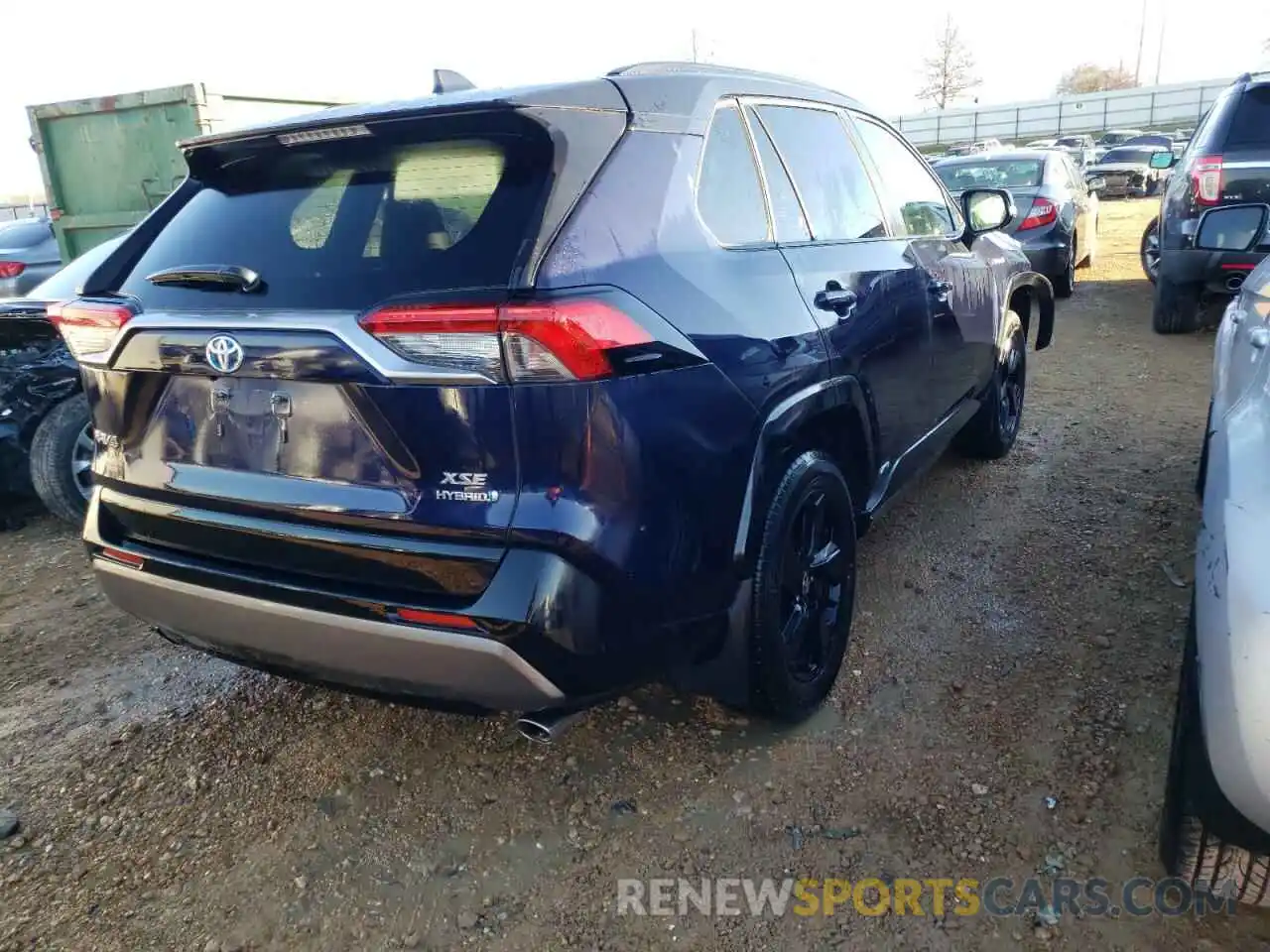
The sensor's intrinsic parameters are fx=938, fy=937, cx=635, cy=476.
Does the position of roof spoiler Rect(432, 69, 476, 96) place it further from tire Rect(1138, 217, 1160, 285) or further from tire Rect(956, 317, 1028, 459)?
tire Rect(1138, 217, 1160, 285)

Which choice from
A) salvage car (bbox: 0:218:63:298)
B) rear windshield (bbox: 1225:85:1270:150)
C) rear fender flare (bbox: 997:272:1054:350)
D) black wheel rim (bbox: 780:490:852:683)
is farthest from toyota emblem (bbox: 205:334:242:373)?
salvage car (bbox: 0:218:63:298)

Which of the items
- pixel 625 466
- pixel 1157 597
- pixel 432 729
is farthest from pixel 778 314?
pixel 1157 597

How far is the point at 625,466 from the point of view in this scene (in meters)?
1.99

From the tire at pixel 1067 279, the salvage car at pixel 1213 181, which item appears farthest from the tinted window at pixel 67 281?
the tire at pixel 1067 279

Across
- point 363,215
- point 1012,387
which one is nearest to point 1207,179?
point 1012,387

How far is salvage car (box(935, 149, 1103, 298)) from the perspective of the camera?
891 cm

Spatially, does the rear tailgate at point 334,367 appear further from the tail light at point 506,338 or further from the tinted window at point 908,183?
the tinted window at point 908,183

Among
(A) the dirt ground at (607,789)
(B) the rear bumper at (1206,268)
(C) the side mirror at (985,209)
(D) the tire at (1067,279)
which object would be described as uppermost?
(C) the side mirror at (985,209)

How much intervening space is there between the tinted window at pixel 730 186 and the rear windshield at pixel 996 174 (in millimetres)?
7491

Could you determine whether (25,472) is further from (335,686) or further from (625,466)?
(625,466)

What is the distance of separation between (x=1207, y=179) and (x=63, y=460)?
291 inches

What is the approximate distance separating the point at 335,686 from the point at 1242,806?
189 centimetres

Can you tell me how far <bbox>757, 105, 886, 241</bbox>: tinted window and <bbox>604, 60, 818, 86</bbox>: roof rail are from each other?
123mm

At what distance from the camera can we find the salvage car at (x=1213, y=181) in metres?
6.41
